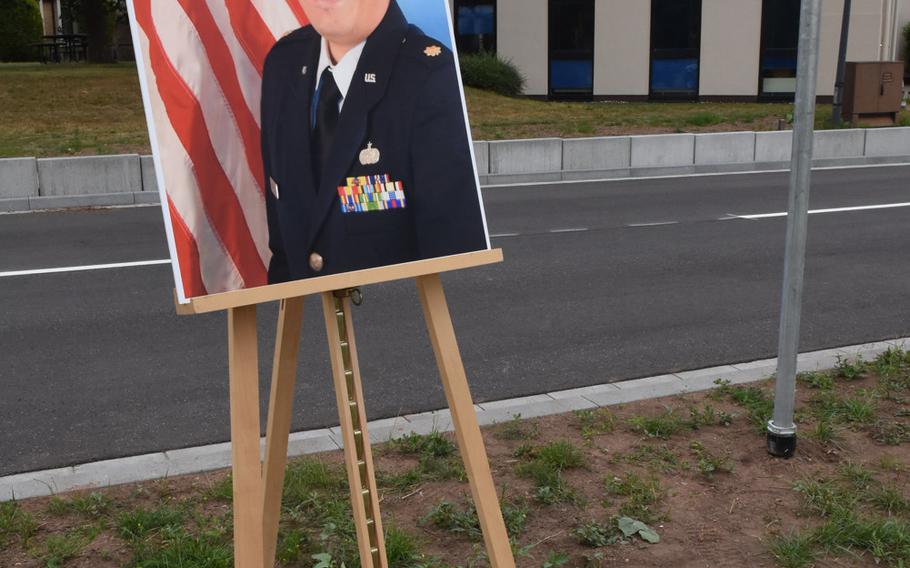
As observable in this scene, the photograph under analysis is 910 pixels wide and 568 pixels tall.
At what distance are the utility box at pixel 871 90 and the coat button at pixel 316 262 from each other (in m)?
22.1

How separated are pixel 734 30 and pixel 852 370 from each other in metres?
26.6

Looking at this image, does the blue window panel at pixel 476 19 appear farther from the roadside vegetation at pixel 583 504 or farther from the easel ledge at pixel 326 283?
the easel ledge at pixel 326 283

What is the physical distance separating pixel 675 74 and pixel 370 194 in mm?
29596

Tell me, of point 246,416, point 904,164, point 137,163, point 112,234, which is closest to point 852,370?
point 246,416

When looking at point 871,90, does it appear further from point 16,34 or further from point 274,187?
point 16,34

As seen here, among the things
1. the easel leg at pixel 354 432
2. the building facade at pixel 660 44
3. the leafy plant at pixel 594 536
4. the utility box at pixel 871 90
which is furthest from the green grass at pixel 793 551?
the building facade at pixel 660 44

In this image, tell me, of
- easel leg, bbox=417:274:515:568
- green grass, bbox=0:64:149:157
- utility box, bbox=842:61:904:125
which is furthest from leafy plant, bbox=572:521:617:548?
utility box, bbox=842:61:904:125

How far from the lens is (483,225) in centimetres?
348

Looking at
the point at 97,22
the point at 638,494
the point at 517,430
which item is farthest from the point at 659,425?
the point at 97,22

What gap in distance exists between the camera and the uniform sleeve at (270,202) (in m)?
3.16

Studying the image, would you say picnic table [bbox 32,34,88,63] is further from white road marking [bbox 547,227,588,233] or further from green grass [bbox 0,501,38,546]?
green grass [bbox 0,501,38,546]

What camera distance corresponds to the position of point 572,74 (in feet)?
105

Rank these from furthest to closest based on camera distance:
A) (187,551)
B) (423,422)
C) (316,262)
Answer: (423,422) → (187,551) → (316,262)

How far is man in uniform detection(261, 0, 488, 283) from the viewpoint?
10.5 feet
